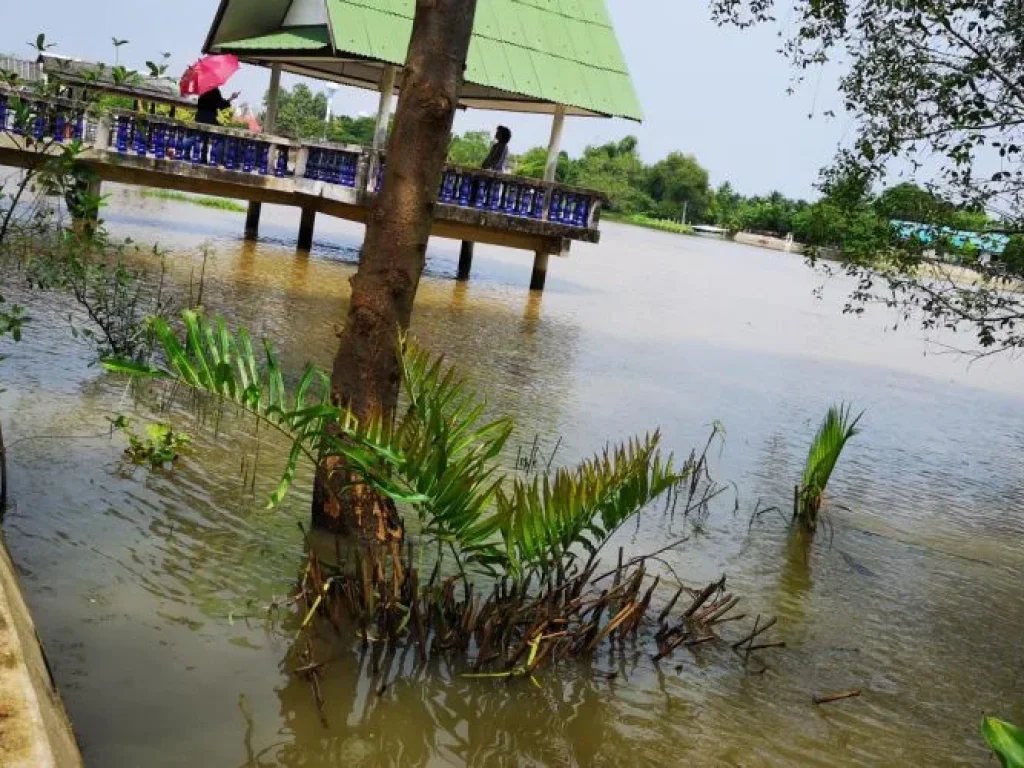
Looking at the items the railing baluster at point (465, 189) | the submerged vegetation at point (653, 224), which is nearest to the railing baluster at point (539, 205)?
the railing baluster at point (465, 189)

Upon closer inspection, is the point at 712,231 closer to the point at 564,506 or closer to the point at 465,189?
the point at 465,189

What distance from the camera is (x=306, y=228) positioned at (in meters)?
20.8

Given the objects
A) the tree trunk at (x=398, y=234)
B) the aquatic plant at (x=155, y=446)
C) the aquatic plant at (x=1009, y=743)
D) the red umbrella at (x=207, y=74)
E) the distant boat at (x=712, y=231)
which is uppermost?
the red umbrella at (x=207, y=74)

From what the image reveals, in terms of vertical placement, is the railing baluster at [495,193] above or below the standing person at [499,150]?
below

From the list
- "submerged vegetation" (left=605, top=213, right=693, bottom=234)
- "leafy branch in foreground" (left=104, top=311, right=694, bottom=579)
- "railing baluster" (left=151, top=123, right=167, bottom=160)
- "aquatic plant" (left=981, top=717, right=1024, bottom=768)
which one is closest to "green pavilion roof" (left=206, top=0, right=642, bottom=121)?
"railing baluster" (left=151, top=123, right=167, bottom=160)

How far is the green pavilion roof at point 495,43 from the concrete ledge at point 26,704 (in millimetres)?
13139

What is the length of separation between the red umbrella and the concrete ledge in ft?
49.0

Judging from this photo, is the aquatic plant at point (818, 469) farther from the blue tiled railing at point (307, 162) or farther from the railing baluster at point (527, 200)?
the railing baluster at point (527, 200)

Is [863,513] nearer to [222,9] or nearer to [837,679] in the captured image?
[837,679]

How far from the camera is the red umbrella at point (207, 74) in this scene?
1723 cm

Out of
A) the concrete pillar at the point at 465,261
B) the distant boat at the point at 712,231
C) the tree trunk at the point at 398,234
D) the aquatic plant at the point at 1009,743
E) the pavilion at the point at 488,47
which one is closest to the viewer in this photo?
the aquatic plant at the point at 1009,743

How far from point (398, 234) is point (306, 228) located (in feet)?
53.4

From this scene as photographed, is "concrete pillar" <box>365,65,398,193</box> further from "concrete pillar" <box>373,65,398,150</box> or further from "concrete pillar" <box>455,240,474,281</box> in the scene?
"concrete pillar" <box>455,240,474,281</box>

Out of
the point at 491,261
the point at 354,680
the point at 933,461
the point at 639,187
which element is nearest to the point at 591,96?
the point at 933,461
